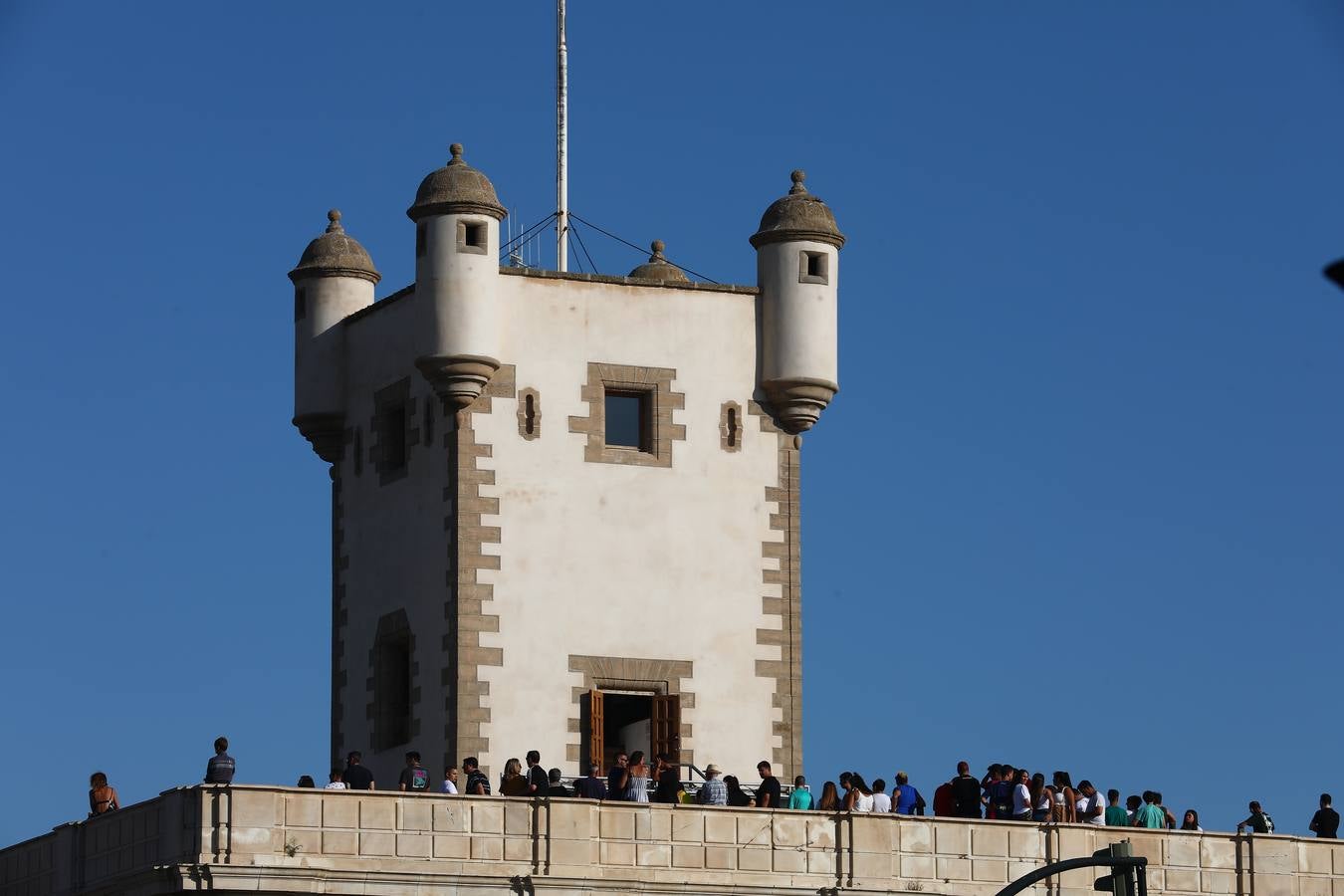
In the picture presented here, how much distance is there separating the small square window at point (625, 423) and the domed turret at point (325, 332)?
5.98 m

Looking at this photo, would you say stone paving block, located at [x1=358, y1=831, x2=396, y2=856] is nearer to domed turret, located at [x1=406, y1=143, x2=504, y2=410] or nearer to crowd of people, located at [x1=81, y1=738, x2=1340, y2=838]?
crowd of people, located at [x1=81, y1=738, x2=1340, y2=838]

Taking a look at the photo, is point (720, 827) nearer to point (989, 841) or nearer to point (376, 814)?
point (989, 841)

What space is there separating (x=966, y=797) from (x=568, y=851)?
6898mm

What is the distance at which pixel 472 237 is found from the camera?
72500mm

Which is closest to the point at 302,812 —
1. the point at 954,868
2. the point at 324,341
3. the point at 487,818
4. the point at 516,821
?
the point at 487,818

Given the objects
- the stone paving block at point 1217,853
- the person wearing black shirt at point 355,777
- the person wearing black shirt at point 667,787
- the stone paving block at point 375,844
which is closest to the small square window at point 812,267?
the person wearing black shirt at point 667,787

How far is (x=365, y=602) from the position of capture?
245 feet

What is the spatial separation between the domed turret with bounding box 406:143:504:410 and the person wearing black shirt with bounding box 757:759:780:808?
1045cm

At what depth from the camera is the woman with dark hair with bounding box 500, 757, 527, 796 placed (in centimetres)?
6450

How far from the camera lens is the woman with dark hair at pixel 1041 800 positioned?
217 ft

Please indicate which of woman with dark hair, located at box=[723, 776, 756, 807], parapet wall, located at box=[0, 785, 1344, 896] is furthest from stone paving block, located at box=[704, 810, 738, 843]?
woman with dark hair, located at box=[723, 776, 756, 807]

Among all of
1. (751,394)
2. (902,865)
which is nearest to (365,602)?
(751,394)

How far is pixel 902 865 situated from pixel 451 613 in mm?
10173

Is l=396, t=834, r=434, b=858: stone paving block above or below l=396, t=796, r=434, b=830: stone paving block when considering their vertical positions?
below
